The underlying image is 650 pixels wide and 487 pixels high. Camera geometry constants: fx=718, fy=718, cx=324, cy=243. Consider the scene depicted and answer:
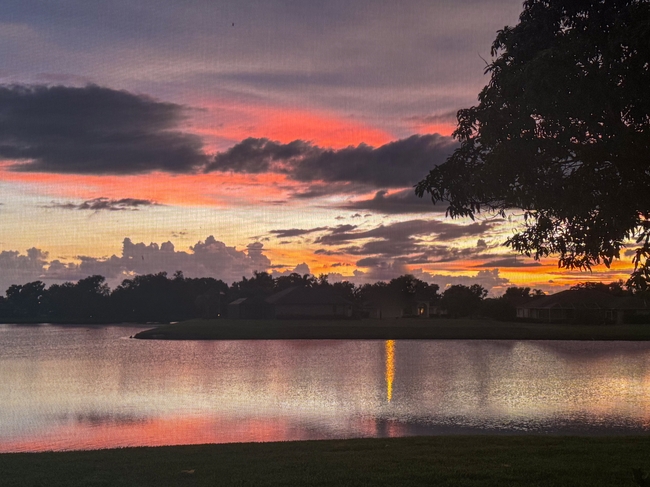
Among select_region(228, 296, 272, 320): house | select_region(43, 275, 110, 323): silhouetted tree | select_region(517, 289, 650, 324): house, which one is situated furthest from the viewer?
select_region(43, 275, 110, 323): silhouetted tree

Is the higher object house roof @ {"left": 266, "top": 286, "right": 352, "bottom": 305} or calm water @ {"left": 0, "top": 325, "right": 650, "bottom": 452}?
house roof @ {"left": 266, "top": 286, "right": 352, "bottom": 305}

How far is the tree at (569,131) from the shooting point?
46.0 ft

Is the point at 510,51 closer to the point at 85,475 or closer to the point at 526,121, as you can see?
the point at 526,121

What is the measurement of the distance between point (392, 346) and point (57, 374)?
30.8 meters

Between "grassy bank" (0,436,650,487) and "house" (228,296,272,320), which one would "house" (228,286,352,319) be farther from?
"grassy bank" (0,436,650,487)

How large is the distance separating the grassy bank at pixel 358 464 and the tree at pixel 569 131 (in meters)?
3.85

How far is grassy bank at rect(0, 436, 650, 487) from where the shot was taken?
39.9 feet

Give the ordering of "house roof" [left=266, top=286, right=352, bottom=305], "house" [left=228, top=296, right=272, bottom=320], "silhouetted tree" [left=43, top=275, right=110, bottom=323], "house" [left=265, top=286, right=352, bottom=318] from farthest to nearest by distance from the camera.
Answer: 1. "silhouetted tree" [left=43, top=275, right=110, bottom=323]
2. "house" [left=228, top=296, right=272, bottom=320]
3. "house roof" [left=266, top=286, right=352, bottom=305]
4. "house" [left=265, top=286, right=352, bottom=318]

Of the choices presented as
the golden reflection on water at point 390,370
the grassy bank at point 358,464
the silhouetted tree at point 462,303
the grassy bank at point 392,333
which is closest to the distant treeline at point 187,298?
the silhouetted tree at point 462,303

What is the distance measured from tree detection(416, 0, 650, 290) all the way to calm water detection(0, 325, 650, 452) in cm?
741

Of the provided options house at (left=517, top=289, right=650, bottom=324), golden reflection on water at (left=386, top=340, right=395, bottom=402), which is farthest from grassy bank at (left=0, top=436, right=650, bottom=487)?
house at (left=517, top=289, right=650, bottom=324)

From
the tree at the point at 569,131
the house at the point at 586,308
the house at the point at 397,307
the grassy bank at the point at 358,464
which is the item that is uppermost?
the tree at the point at 569,131

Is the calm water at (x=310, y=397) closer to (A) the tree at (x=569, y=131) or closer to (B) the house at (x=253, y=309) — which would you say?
(A) the tree at (x=569, y=131)

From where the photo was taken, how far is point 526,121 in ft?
48.7
